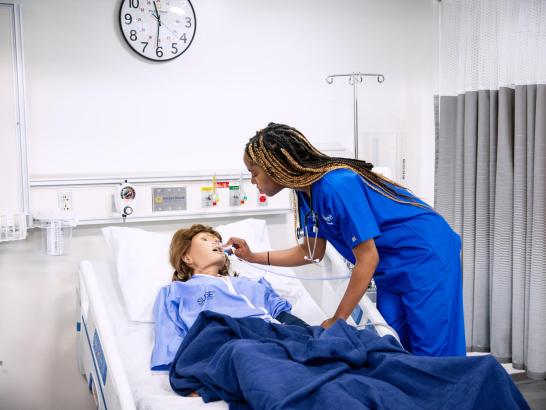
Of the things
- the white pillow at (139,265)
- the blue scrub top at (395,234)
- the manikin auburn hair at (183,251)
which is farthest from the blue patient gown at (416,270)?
the white pillow at (139,265)

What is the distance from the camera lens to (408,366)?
153cm

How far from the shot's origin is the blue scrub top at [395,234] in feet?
6.47

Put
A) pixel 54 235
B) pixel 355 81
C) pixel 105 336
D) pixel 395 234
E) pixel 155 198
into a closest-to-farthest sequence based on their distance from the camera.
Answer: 1. pixel 105 336
2. pixel 395 234
3. pixel 54 235
4. pixel 155 198
5. pixel 355 81

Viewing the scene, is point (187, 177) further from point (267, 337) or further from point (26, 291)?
point (267, 337)

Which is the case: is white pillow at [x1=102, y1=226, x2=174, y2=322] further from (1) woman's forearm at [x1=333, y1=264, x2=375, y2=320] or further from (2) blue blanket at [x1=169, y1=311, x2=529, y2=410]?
(1) woman's forearm at [x1=333, y1=264, x2=375, y2=320]

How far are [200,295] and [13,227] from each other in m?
0.90

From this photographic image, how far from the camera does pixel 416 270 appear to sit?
209 centimetres

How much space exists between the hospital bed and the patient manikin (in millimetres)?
116

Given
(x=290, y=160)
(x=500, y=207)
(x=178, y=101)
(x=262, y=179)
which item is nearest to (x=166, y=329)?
(x=262, y=179)

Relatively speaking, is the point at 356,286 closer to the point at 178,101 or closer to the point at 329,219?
the point at 329,219

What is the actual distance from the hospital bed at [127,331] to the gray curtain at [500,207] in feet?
2.69

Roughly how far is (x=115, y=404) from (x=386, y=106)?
2.33 metres

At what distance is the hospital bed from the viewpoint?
5.74 feet

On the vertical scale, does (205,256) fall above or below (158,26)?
below
